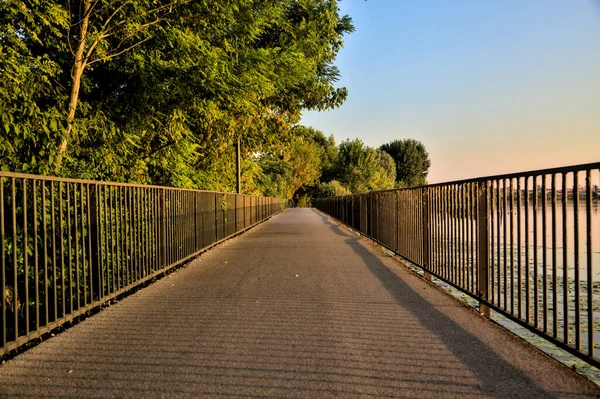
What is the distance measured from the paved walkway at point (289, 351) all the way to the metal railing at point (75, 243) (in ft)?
1.14

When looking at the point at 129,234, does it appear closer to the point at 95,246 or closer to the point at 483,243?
the point at 95,246

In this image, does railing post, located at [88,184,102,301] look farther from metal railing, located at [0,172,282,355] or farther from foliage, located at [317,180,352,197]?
foliage, located at [317,180,352,197]

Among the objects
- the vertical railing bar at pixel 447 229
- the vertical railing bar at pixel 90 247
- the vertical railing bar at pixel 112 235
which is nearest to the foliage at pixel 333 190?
the vertical railing bar at pixel 447 229

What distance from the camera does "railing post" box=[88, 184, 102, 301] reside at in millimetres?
5570

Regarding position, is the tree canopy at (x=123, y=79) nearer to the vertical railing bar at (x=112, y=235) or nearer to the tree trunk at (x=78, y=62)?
the tree trunk at (x=78, y=62)

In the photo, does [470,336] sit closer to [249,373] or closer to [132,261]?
[249,373]

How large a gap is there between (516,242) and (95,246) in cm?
501

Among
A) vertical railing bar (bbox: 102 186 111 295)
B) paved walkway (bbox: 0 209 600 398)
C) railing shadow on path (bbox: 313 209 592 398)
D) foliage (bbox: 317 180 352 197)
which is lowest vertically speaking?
railing shadow on path (bbox: 313 209 592 398)

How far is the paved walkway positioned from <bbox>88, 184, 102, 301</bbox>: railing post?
13.1 inches

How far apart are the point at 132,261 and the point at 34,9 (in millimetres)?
4081

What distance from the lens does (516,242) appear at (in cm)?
502

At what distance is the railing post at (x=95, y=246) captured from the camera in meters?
5.57

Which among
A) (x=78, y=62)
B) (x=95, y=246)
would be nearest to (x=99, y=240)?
(x=95, y=246)

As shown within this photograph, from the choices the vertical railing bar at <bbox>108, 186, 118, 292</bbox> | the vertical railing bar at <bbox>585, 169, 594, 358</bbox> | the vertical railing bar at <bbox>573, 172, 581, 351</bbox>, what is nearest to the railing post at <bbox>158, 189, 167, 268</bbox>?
the vertical railing bar at <bbox>108, 186, 118, 292</bbox>
